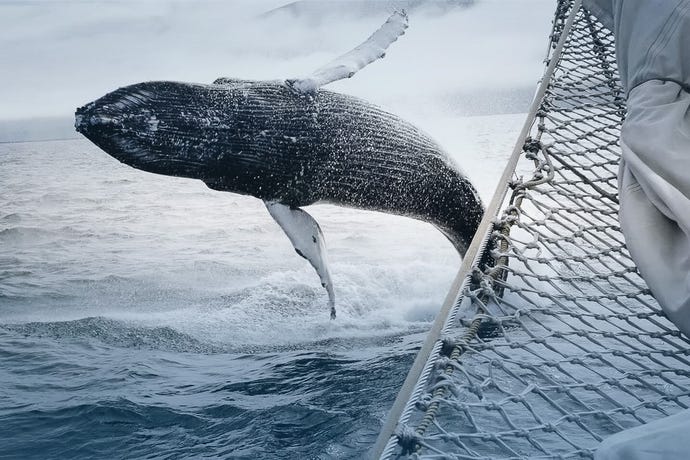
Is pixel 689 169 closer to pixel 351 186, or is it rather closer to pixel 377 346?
pixel 351 186

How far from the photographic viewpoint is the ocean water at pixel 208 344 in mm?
4215

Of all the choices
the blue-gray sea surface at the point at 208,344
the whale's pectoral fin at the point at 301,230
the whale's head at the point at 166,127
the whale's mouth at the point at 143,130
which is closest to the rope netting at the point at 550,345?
the blue-gray sea surface at the point at 208,344

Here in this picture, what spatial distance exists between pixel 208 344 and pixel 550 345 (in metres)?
4.27

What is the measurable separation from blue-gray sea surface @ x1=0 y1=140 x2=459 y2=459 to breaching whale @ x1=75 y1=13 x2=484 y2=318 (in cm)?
105

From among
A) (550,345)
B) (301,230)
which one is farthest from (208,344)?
(550,345)

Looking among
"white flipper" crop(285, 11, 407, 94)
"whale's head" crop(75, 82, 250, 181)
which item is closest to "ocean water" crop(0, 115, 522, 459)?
"whale's head" crop(75, 82, 250, 181)

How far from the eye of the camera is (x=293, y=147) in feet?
16.1

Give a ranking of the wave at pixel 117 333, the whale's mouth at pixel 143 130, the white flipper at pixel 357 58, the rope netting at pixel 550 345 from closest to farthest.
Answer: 1. the rope netting at pixel 550 345
2. the whale's mouth at pixel 143 130
3. the white flipper at pixel 357 58
4. the wave at pixel 117 333

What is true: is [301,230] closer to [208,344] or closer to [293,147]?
[293,147]

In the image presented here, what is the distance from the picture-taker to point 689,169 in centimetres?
218

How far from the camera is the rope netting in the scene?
2113 millimetres

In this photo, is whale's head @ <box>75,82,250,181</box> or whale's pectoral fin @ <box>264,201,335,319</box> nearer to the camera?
whale's head @ <box>75,82,250,181</box>

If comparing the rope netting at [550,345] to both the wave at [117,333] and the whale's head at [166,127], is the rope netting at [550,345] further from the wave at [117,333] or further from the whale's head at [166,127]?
the wave at [117,333]

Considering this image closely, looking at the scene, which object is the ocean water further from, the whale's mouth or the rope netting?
the whale's mouth
